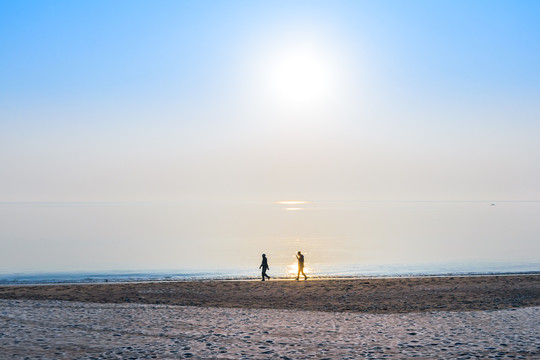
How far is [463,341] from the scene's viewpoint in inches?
588

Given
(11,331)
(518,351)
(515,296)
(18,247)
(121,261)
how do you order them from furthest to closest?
1. (18,247)
2. (121,261)
3. (515,296)
4. (11,331)
5. (518,351)

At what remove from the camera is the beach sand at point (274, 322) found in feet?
45.7

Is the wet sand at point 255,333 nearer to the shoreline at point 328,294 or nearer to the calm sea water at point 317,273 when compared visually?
the shoreline at point 328,294

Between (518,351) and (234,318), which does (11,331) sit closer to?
(234,318)

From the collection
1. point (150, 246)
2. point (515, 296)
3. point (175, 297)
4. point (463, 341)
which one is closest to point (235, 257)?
point (150, 246)

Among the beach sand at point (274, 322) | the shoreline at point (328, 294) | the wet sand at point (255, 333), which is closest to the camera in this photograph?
the wet sand at point (255, 333)

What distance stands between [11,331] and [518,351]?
16012 millimetres

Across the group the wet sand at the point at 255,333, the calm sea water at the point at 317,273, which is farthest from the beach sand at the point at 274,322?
the calm sea water at the point at 317,273

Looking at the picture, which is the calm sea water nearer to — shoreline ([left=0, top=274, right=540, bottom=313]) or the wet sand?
shoreline ([left=0, top=274, right=540, bottom=313])

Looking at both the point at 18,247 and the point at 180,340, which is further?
the point at 18,247

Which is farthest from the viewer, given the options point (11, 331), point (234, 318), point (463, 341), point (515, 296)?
point (515, 296)

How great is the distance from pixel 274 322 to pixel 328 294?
9135 millimetres

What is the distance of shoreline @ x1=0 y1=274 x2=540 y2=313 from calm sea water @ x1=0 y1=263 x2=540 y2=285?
33.8 ft

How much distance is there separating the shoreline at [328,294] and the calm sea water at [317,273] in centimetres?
1031
